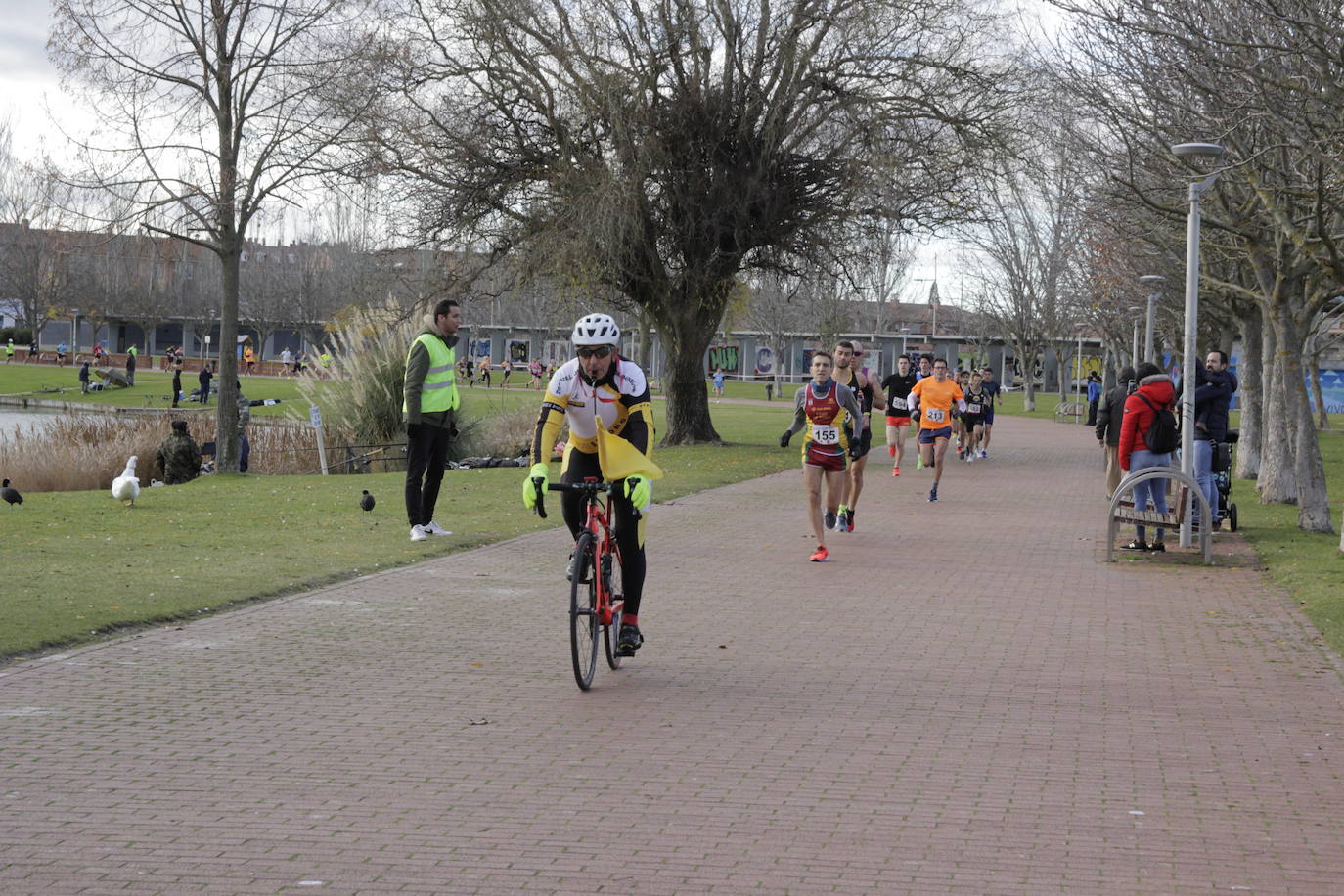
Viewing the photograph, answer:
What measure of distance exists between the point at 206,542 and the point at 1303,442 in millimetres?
10903

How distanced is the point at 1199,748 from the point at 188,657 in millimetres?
5044

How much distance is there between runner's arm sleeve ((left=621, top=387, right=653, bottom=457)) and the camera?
299 inches

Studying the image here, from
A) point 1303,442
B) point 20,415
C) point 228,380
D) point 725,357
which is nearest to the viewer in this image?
point 1303,442

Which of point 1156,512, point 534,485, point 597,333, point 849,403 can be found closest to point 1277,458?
point 1156,512

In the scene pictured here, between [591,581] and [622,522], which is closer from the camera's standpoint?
[591,581]

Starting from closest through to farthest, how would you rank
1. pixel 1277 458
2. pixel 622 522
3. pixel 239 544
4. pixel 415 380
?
pixel 622 522 < pixel 239 544 < pixel 415 380 < pixel 1277 458

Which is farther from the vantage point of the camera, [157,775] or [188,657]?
[188,657]

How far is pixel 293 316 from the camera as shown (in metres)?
94.4

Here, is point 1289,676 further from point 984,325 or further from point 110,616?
point 984,325

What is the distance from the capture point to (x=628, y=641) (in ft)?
25.3

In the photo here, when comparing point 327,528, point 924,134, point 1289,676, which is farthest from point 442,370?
point 924,134

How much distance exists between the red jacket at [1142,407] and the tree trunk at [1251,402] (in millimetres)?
11155

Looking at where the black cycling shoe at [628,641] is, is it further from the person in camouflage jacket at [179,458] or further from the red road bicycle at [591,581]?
the person in camouflage jacket at [179,458]

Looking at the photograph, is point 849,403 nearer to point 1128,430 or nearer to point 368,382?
point 1128,430
